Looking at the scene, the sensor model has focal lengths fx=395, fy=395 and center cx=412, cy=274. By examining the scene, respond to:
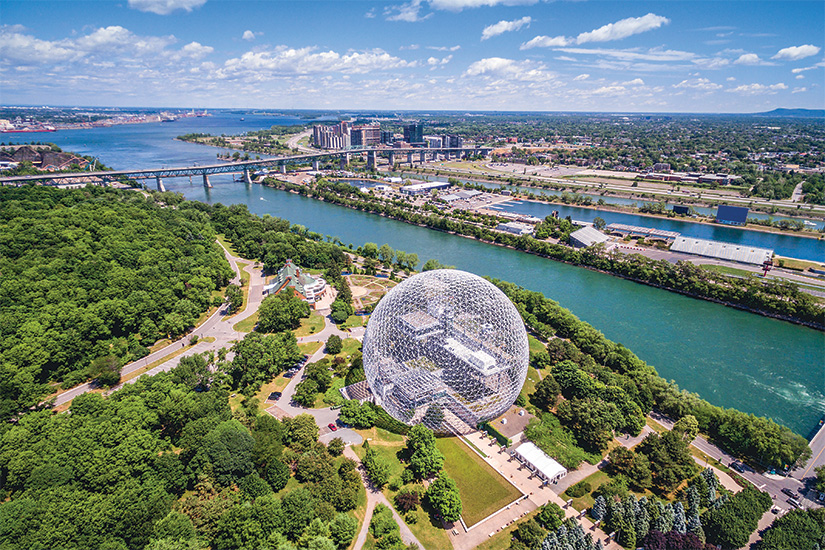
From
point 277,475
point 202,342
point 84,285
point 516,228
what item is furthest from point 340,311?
point 516,228

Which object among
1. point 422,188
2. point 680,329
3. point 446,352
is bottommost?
point 680,329

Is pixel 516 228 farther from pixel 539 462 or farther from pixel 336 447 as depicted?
pixel 336 447

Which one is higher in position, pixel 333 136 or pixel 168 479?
pixel 333 136

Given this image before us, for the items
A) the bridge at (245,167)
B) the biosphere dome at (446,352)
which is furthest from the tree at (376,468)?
the bridge at (245,167)

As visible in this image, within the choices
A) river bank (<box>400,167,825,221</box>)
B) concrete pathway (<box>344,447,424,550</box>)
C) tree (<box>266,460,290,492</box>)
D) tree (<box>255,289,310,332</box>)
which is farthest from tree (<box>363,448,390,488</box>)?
river bank (<box>400,167,825,221</box>)

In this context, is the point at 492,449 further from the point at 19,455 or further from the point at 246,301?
the point at 246,301

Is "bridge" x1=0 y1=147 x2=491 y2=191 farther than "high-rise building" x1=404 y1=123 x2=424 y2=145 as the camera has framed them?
No

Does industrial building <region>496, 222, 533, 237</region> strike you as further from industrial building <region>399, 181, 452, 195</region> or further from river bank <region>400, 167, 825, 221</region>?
river bank <region>400, 167, 825, 221</region>
